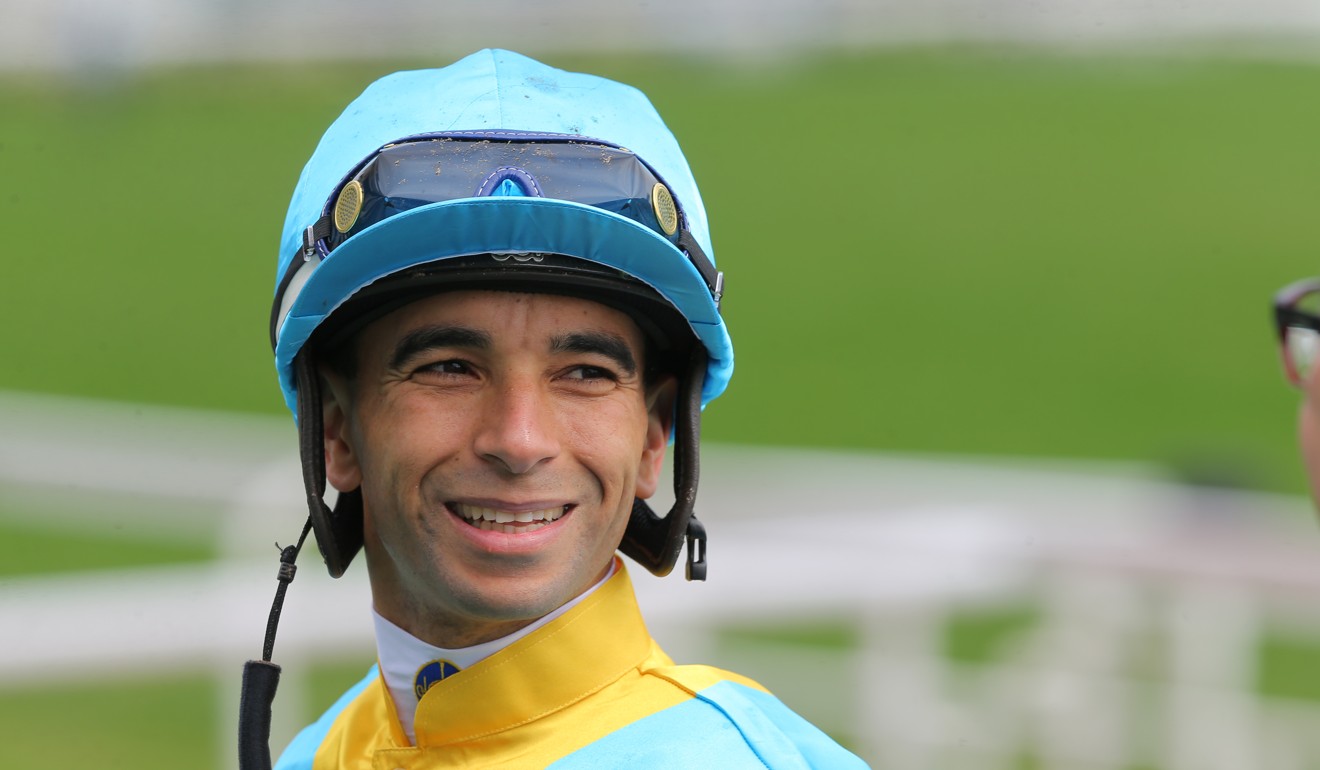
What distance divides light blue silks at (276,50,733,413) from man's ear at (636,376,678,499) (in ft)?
0.22

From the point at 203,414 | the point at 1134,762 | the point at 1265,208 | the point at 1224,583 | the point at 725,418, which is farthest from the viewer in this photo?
the point at 1265,208

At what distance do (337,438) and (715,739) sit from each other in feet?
2.38

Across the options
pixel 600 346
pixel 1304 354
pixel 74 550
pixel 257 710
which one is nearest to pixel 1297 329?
pixel 1304 354

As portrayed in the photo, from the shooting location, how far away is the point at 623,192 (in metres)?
2.22

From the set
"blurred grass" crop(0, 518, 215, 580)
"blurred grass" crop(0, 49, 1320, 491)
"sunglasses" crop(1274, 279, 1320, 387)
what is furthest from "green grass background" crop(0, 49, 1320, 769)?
"sunglasses" crop(1274, 279, 1320, 387)

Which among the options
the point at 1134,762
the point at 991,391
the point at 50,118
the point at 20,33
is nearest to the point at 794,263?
the point at 991,391

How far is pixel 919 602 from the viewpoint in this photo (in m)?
5.54

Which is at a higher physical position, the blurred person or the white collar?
the blurred person

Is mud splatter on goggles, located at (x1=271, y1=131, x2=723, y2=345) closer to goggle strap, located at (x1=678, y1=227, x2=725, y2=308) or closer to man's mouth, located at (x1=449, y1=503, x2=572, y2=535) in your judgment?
goggle strap, located at (x1=678, y1=227, x2=725, y2=308)

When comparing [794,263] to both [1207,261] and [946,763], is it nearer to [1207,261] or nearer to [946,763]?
[1207,261]

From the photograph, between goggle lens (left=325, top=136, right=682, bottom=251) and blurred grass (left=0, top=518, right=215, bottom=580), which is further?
blurred grass (left=0, top=518, right=215, bottom=580)

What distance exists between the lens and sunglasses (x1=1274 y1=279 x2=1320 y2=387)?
A: 211cm

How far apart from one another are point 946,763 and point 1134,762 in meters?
0.65

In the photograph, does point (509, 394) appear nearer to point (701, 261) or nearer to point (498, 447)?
point (498, 447)
